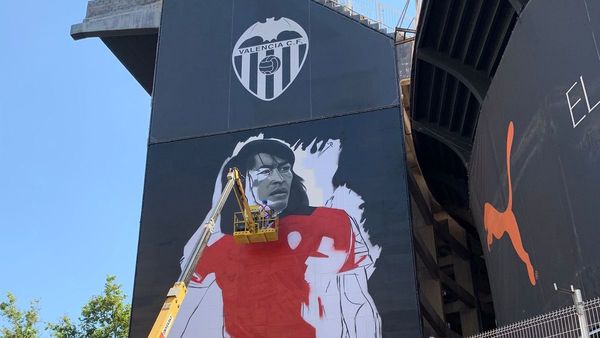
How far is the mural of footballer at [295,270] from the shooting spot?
27.3m

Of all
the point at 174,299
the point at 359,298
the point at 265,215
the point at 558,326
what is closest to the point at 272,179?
the point at 265,215

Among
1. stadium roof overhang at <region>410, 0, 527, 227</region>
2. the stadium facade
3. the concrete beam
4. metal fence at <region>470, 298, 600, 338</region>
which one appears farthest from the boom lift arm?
the concrete beam

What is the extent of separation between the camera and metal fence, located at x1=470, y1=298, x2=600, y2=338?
10578 millimetres

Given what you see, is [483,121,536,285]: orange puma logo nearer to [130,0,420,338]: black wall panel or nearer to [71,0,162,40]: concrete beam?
[130,0,420,338]: black wall panel

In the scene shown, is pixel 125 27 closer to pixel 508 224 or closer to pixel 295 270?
pixel 295 270

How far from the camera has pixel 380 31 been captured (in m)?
32.8

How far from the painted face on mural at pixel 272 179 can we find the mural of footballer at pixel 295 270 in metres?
0.05

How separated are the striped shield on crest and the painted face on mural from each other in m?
3.76

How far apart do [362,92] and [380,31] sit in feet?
12.4

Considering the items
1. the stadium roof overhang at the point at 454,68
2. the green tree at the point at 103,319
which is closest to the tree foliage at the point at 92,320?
the green tree at the point at 103,319

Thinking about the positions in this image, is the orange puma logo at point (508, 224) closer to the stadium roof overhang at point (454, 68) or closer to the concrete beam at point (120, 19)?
the stadium roof overhang at point (454, 68)

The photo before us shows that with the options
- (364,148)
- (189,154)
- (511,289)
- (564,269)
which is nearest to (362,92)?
(364,148)

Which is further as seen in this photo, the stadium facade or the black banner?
the stadium facade

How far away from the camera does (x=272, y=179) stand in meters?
31.0
